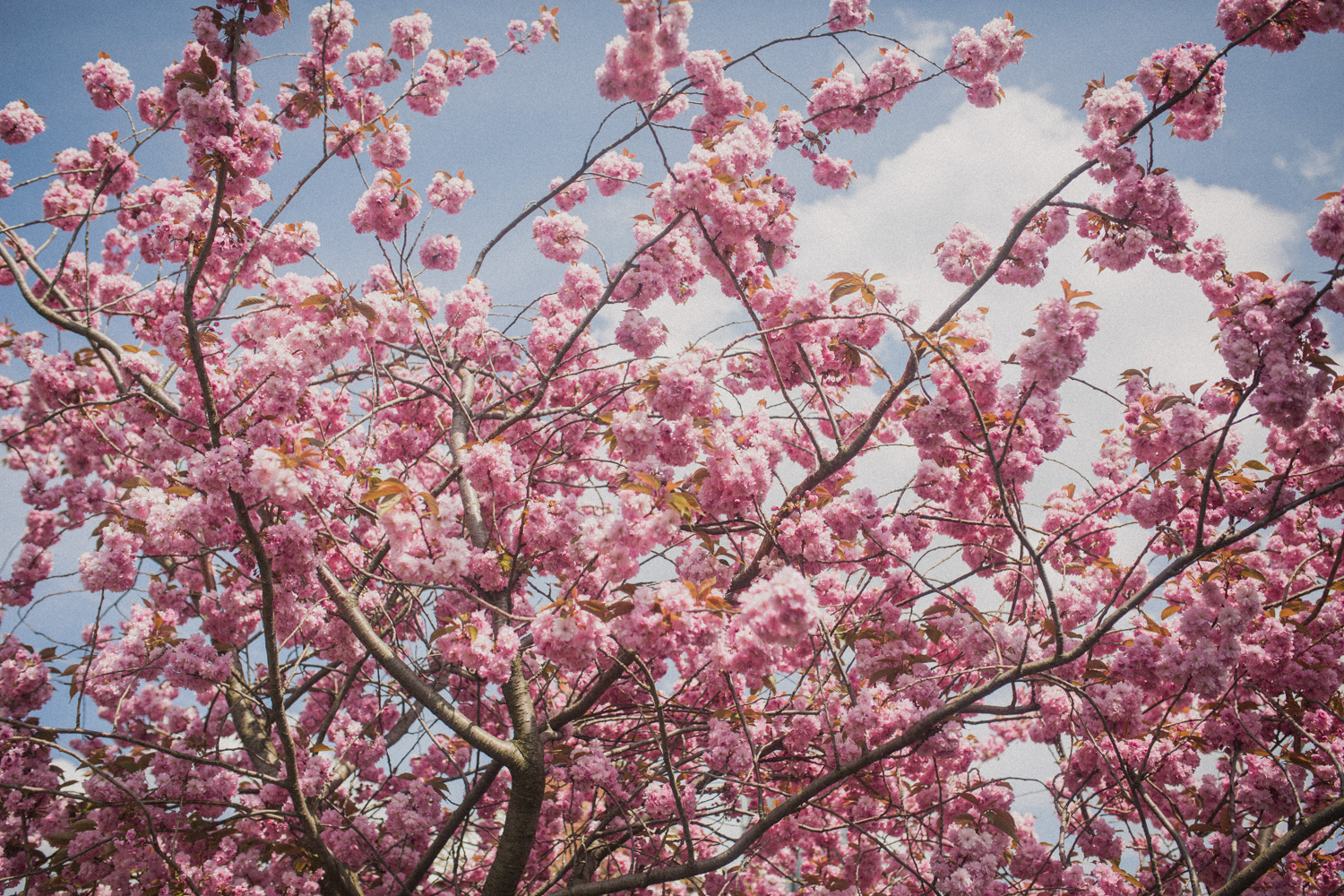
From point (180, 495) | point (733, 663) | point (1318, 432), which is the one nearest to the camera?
point (733, 663)

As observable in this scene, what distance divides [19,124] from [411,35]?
3541mm

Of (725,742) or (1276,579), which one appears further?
(1276,579)

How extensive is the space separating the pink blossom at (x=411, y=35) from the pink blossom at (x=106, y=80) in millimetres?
2052

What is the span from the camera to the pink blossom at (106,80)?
5.32 metres

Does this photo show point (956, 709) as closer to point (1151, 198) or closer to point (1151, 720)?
point (1151, 720)

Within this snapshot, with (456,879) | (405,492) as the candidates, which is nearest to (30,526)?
(456,879)

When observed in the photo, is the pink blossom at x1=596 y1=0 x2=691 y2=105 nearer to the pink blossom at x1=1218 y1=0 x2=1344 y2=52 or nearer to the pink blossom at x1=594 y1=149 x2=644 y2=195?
the pink blossom at x1=594 y1=149 x2=644 y2=195

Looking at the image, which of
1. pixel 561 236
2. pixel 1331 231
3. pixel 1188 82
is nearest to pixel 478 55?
pixel 561 236

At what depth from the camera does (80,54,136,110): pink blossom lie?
17.4 feet

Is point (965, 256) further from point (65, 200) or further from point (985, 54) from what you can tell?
point (65, 200)

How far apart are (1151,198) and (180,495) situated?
214 inches

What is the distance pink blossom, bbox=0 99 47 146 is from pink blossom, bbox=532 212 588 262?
179 inches

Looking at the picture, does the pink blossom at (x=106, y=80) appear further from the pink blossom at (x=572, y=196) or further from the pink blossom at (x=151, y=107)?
the pink blossom at (x=572, y=196)

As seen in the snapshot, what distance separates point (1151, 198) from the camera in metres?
3.83
